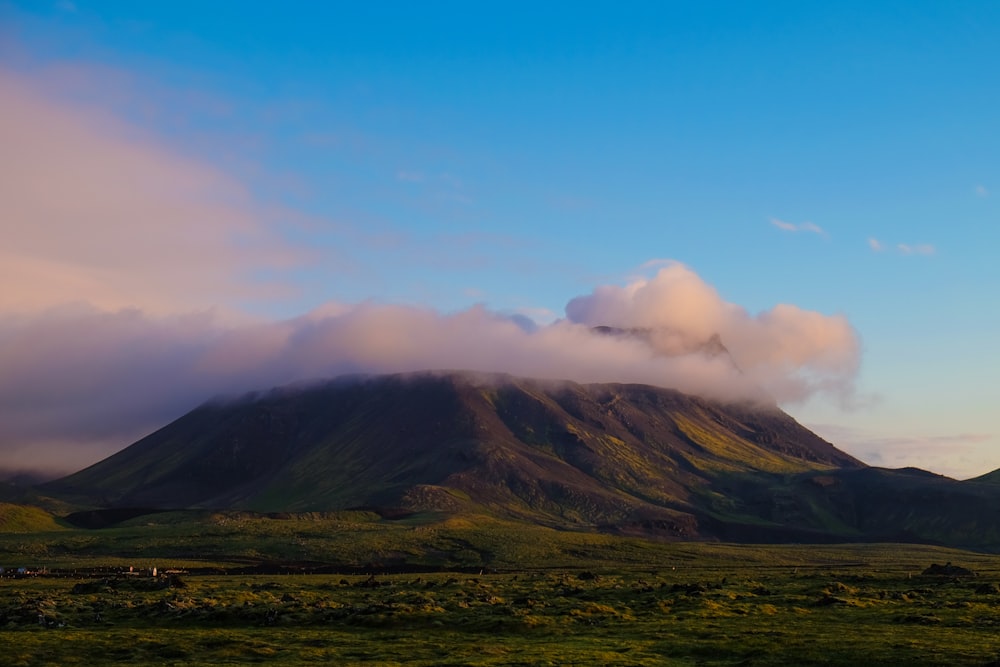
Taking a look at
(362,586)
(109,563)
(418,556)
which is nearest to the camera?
(362,586)

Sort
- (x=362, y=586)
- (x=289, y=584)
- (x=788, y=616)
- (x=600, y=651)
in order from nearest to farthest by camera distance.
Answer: (x=600, y=651), (x=788, y=616), (x=362, y=586), (x=289, y=584)

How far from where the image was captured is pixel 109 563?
545ft

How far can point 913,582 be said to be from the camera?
107m

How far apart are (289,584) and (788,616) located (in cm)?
6331

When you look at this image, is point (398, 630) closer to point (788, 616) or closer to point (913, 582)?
point (788, 616)

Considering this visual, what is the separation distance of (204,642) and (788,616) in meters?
40.5

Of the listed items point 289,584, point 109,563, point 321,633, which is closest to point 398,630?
point 321,633

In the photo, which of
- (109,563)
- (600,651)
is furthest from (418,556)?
(600,651)

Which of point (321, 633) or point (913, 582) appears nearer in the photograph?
point (321, 633)

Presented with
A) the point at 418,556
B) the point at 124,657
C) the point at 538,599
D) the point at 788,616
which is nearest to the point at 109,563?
the point at 418,556

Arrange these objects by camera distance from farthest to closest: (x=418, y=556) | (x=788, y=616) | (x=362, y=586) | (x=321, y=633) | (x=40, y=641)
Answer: (x=418, y=556), (x=362, y=586), (x=788, y=616), (x=321, y=633), (x=40, y=641)

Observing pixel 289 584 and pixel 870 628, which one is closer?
pixel 870 628

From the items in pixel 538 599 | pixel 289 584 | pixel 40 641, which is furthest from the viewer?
pixel 289 584

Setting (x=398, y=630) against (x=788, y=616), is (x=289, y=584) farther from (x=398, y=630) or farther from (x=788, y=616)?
(x=788, y=616)
